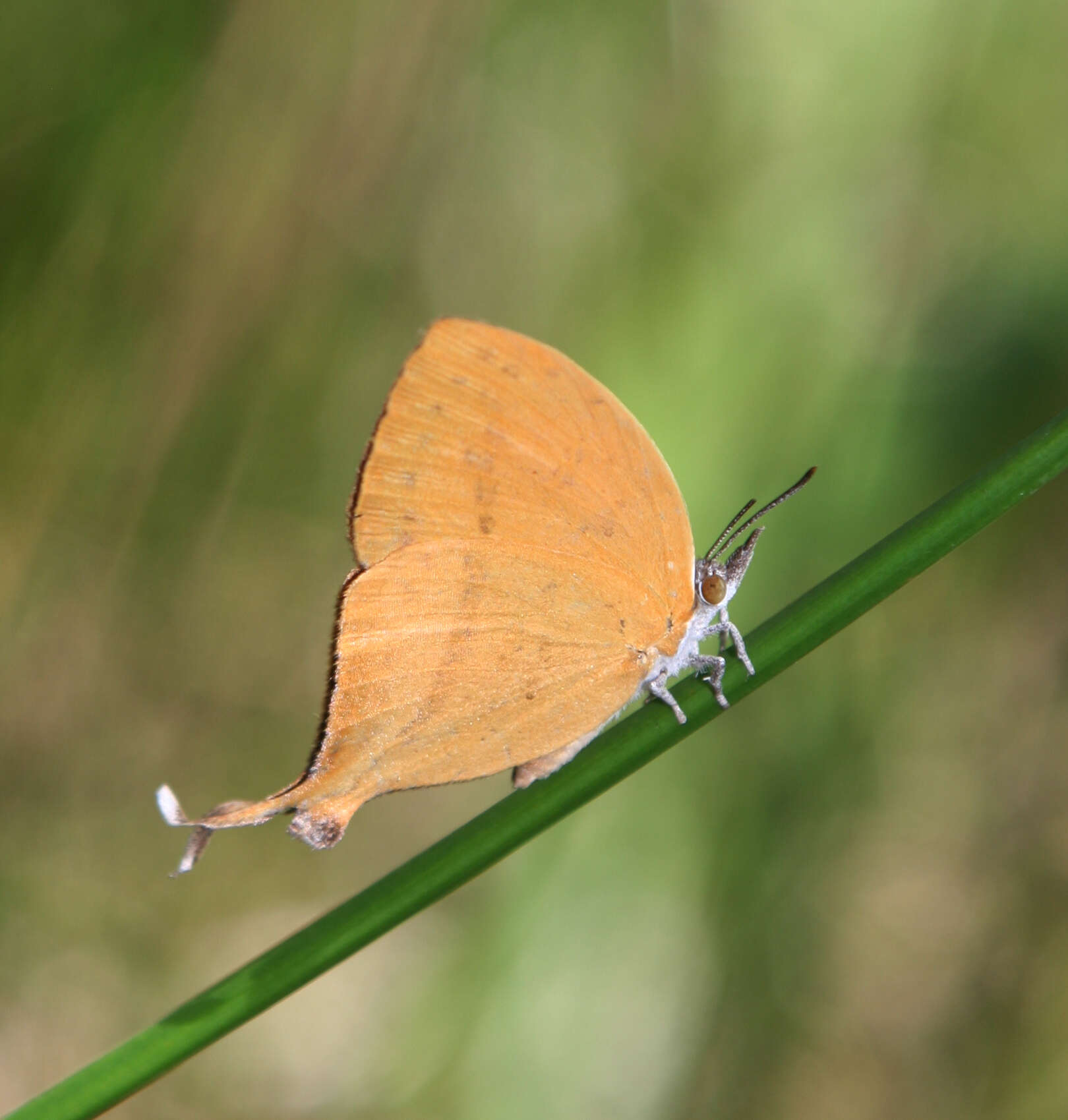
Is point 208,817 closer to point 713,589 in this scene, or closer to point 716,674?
point 716,674

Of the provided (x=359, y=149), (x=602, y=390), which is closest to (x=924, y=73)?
(x=359, y=149)

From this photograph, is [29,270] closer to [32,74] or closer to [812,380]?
[32,74]

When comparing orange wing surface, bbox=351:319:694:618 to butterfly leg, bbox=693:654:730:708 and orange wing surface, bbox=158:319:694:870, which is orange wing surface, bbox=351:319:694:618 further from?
butterfly leg, bbox=693:654:730:708

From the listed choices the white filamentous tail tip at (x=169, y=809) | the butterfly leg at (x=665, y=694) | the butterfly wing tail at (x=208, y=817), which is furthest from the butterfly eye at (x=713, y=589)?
the white filamentous tail tip at (x=169, y=809)

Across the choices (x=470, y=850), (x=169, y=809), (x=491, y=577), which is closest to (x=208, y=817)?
(x=169, y=809)

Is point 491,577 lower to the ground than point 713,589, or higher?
lower
